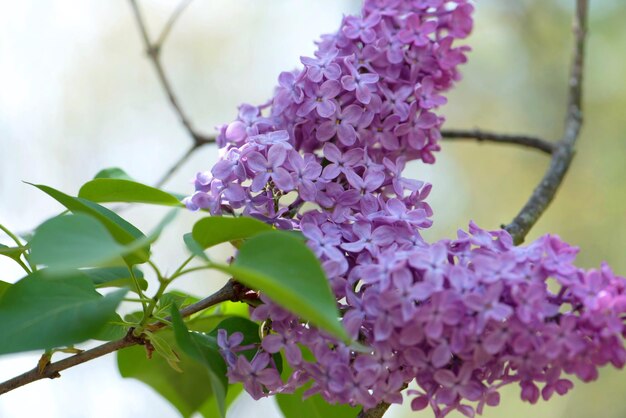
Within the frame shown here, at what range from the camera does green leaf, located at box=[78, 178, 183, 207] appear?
106 cm

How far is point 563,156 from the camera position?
1688 millimetres

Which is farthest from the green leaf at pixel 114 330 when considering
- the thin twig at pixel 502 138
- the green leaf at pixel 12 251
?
the thin twig at pixel 502 138

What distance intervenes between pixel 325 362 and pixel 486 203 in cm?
418

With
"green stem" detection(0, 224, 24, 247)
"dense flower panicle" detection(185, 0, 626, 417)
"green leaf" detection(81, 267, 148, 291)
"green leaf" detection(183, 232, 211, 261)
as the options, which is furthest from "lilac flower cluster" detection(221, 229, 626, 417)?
"green stem" detection(0, 224, 24, 247)

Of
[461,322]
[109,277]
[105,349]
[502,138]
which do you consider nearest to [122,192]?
[109,277]

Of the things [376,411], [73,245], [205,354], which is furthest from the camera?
[376,411]

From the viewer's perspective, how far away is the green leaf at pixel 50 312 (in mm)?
851

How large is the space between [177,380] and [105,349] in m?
0.43

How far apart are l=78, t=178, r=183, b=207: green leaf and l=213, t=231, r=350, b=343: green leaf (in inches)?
11.5

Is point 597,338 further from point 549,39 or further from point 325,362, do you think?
point 549,39

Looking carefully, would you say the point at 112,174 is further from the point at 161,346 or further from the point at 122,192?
the point at 161,346

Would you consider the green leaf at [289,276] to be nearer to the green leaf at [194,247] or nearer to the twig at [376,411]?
the green leaf at [194,247]

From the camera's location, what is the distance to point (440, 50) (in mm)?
1240

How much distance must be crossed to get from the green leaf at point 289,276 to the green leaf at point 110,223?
162mm
